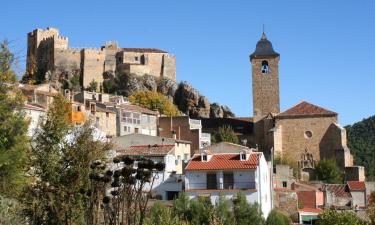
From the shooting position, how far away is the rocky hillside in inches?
3268

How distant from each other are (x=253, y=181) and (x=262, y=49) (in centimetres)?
4265

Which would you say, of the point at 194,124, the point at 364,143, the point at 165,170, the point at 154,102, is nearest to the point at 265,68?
the point at 154,102

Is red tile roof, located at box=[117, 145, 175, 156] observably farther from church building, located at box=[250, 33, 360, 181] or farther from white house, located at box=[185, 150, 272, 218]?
church building, located at box=[250, 33, 360, 181]

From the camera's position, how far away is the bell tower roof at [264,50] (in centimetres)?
7506

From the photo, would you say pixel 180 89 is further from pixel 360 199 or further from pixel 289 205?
pixel 289 205

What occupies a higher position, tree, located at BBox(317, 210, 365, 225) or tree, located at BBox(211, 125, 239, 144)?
tree, located at BBox(211, 125, 239, 144)

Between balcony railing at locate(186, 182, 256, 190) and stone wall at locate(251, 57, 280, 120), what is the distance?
3536cm

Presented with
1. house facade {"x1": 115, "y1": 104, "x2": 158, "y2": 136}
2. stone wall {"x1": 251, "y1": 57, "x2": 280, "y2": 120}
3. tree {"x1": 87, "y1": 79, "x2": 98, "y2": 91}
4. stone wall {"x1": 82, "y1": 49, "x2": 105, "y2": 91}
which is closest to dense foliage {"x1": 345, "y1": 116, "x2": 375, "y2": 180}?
stone wall {"x1": 251, "y1": 57, "x2": 280, "y2": 120}

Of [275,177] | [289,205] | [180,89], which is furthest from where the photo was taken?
[180,89]

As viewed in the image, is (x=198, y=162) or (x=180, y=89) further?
(x=180, y=89)

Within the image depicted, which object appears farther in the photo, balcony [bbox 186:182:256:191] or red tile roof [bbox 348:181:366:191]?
red tile roof [bbox 348:181:366:191]

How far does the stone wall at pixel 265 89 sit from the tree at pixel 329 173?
13.9 meters

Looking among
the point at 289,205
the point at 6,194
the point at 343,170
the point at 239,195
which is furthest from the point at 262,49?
the point at 6,194

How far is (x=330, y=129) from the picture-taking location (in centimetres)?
6556
